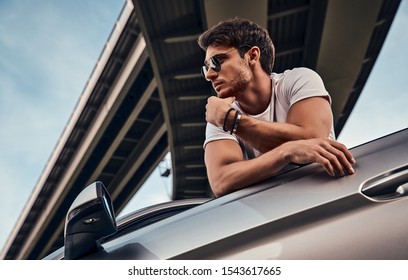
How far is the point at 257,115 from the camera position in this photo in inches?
61.1

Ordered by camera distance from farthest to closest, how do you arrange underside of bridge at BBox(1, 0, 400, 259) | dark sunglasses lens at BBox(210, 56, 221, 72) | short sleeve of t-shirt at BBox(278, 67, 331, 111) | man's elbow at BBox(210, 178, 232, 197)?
underside of bridge at BBox(1, 0, 400, 259) → dark sunglasses lens at BBox(210, 56, 221, 72) → short sleeve of t-shirt at BBox(278, 67, 331, 111) → man's elbow at BBox(210, 178, 232, 197)

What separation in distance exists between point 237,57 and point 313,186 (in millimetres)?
718

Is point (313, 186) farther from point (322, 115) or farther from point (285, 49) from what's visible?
point (285, 49)

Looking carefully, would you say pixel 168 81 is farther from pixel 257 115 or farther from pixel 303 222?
pixel 303 222

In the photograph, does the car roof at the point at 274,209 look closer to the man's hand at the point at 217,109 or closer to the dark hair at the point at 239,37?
the man's hand at the point at 217,109

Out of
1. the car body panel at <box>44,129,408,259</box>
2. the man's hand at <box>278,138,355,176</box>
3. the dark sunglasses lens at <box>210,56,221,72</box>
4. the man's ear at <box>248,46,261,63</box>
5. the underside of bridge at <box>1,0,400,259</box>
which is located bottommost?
the car body panel at <box>44,129,408,259</box>

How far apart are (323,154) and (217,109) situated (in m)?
0.40

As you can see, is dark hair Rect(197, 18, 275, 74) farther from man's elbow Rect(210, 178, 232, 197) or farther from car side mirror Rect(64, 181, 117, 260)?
car side mirror Rect(64, 181, 117, 260)

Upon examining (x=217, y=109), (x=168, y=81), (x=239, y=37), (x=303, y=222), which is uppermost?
(x=168, y=81)

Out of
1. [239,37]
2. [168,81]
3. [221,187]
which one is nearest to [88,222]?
[221,187]

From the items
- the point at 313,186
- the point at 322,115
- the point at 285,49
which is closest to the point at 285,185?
the point at 313,186

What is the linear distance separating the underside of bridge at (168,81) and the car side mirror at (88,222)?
2771mm

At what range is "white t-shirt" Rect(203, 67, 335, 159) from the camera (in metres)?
1.42

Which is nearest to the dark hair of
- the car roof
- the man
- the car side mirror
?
the man
